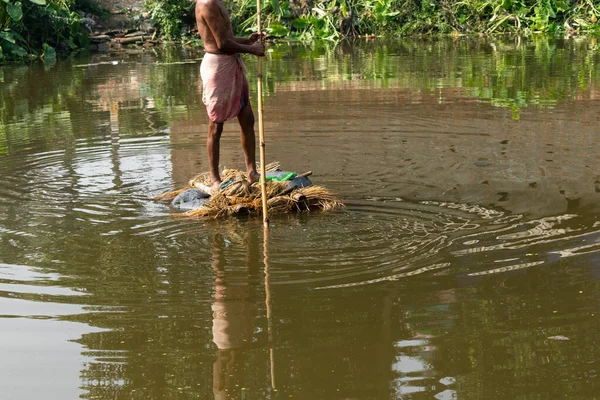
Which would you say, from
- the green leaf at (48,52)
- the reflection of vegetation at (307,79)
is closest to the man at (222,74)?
the reflection of vegetation at (307,79)

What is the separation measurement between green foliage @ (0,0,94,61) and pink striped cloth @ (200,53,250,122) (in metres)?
12.3

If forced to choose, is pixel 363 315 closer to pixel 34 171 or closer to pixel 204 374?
pixel 204 374

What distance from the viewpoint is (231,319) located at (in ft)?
14.3

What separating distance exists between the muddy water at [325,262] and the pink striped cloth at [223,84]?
842mm

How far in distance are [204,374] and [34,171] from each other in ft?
14.8

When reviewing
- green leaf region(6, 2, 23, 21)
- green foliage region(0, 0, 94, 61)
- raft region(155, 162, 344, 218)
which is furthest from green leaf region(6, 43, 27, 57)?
raft region(155, 162, 344, 218)

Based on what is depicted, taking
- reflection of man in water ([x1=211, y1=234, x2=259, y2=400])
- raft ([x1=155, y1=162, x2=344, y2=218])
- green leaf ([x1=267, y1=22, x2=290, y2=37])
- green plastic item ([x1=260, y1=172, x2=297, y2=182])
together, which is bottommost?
reflection of man in water ([x1=211, y1=234, x2=259, y2=400])

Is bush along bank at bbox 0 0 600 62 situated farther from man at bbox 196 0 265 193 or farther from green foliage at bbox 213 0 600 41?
man at bbox 196 0 265 193

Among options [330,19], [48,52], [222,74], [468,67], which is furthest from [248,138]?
[330,19]

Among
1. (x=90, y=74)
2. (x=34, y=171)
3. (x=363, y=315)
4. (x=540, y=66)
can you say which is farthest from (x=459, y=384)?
(x=90, y=74)

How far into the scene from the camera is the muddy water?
375cm

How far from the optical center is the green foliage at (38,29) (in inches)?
714

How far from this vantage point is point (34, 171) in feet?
25.6

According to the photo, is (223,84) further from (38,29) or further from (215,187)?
(38,29)
